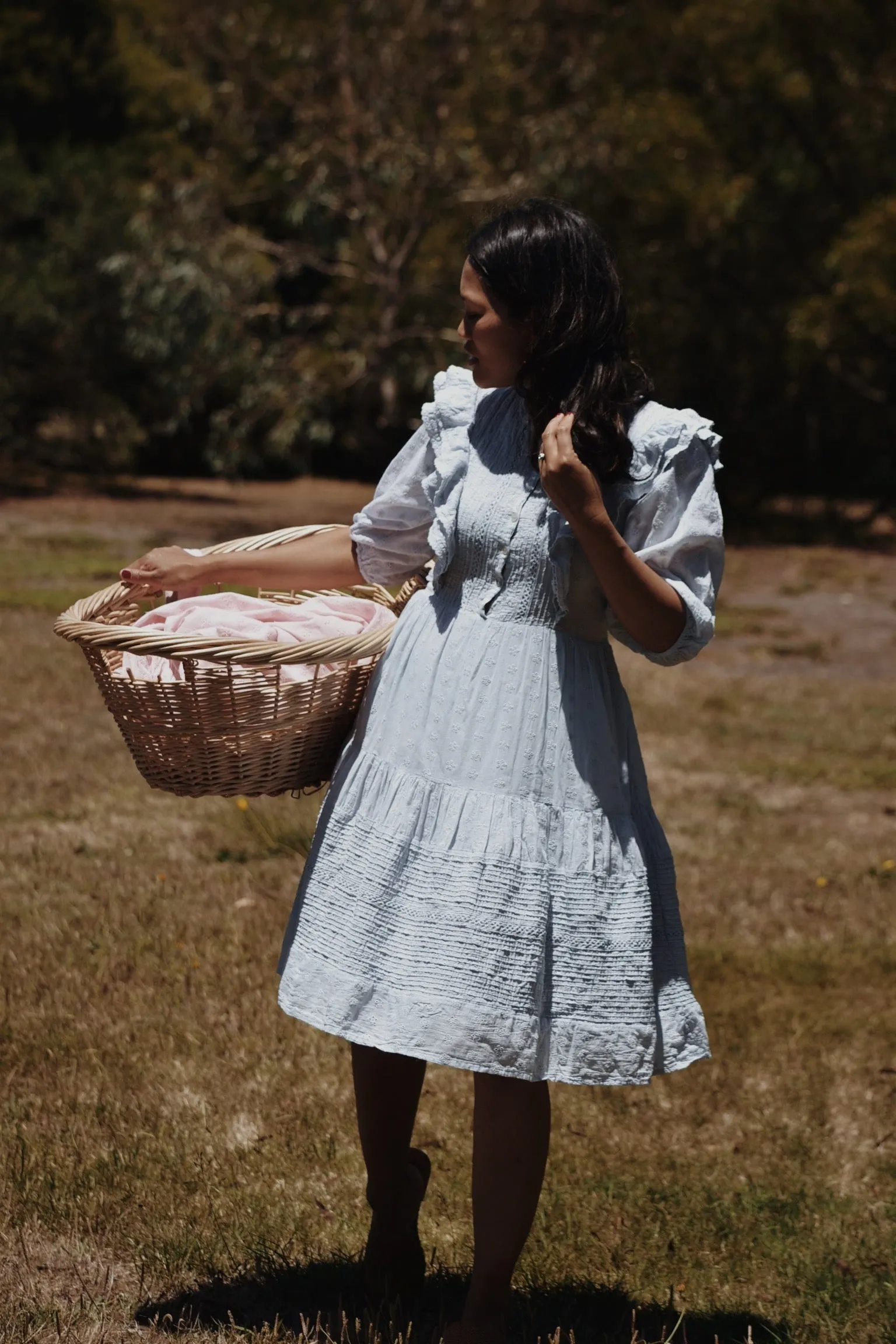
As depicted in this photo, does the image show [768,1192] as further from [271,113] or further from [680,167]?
[271,113]

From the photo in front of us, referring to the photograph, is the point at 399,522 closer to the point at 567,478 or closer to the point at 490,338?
the point at 490,338

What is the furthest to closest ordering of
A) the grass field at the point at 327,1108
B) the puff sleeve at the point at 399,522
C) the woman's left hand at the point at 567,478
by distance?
the grass field at the point at 327,1108
the puff sleeve at the point at 399,522
the woman's left hand at the point at 567,478

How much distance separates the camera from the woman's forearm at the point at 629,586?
2.45 metres

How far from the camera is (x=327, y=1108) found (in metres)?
3.92

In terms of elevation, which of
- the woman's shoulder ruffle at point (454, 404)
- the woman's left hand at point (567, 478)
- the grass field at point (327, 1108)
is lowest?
the grass field at point (327, 1108)

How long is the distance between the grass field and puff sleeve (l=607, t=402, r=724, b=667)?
1361 millimetres

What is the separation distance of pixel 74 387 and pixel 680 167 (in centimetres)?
781

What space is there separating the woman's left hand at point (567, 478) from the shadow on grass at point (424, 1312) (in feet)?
4.85

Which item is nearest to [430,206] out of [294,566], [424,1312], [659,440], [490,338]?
[294,566]

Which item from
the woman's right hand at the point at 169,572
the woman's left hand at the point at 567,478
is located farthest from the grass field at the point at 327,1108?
the woman's left hand at the point at 567,478

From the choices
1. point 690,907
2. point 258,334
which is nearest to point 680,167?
point 258,334

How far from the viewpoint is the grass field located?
3139mm

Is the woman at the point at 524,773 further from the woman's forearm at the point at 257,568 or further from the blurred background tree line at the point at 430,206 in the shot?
the blurred background tree line at the point at 430,206

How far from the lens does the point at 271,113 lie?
2003 centimetres
